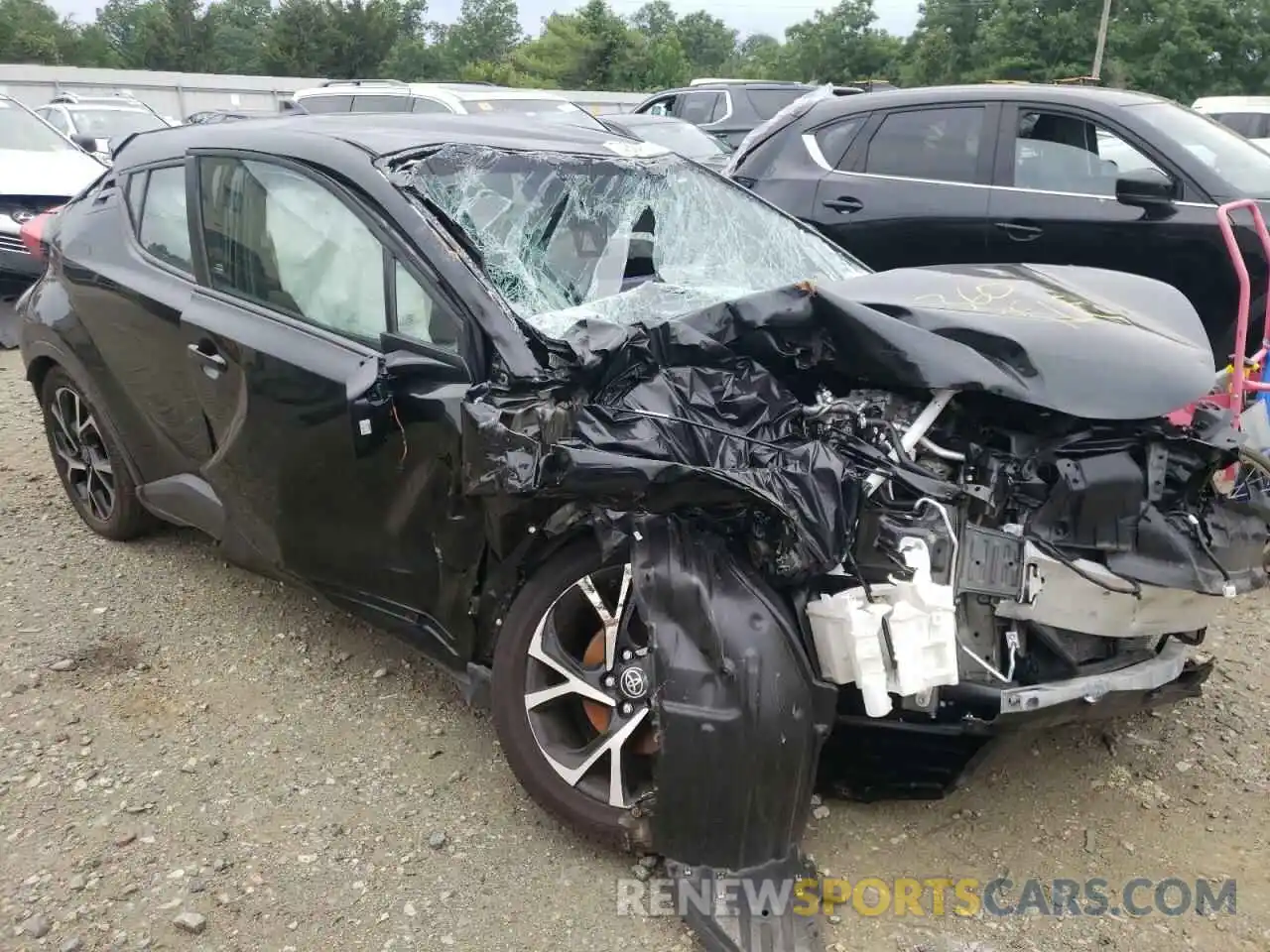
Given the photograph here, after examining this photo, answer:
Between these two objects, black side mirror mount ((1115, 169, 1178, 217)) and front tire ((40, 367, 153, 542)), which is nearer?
front tire ((40, 367, 153, 542))

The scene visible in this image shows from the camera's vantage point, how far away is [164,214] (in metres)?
3.63

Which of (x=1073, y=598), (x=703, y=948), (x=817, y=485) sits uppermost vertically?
(x=817, y=485)

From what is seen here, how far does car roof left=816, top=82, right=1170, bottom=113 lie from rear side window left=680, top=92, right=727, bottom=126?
342 inches

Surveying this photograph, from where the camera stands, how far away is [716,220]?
366 cm

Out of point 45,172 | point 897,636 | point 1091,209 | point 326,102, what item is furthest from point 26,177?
point 897,636

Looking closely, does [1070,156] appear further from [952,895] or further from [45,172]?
[45,172]

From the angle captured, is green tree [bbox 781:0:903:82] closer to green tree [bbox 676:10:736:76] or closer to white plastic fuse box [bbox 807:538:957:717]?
green tree [bbox 676:10:736:76]

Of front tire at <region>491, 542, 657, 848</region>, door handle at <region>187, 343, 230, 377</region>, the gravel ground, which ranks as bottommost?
the gravel ground

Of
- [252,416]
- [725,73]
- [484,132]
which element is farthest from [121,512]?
[725,73]

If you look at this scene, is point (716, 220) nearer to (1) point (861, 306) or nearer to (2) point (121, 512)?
(1) point (861, 306)

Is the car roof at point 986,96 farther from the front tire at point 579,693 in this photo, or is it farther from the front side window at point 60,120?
the front side window at point 60,120

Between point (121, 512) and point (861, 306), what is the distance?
3081mm

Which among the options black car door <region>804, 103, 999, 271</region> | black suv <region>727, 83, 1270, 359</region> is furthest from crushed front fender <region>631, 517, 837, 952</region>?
black car door <region>804, 103, 999, 271</region>

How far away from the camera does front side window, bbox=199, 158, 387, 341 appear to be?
290cm
